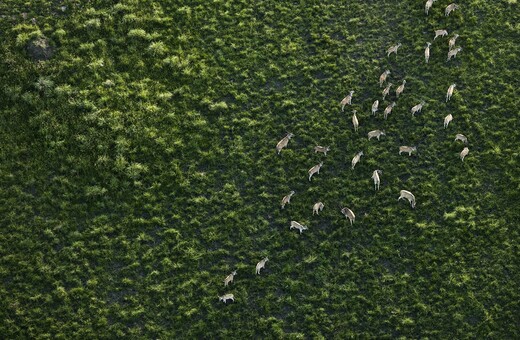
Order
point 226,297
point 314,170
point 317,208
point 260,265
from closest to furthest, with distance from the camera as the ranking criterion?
point 226,297 → point 260,265 → point 317,208 → point 314,170

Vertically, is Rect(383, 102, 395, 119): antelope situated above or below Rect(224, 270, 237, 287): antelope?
above

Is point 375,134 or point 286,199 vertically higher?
point 375,134

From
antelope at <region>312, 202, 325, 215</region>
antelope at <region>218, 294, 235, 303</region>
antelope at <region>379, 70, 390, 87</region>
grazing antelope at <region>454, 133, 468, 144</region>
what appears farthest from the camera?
antelope at <region>379, 70, 390, 87</region>

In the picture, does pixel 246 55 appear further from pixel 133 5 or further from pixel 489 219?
pixel 489 219

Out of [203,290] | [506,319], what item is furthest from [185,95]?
[506,319]

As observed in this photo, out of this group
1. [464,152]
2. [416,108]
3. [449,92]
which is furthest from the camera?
[449,92]

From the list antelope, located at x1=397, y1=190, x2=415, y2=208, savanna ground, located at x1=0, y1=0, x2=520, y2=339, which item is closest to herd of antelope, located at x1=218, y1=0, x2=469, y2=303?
antelope, located at x1=397, y1=190, x2=415, y2=208

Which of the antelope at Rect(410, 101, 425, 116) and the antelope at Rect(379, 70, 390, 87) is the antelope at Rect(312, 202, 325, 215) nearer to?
the antelope at Rect(410, 101, 425, 116)

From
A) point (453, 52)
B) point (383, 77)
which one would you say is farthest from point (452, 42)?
point (383, 77)

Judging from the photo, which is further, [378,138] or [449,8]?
[449,8]

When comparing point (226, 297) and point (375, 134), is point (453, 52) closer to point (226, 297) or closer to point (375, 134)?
point (375, 134)

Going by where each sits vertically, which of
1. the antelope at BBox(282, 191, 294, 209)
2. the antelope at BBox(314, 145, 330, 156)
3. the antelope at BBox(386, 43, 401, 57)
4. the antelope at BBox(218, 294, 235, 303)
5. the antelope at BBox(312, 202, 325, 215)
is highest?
the antelope at BBox(386, 43, 401, 57)
